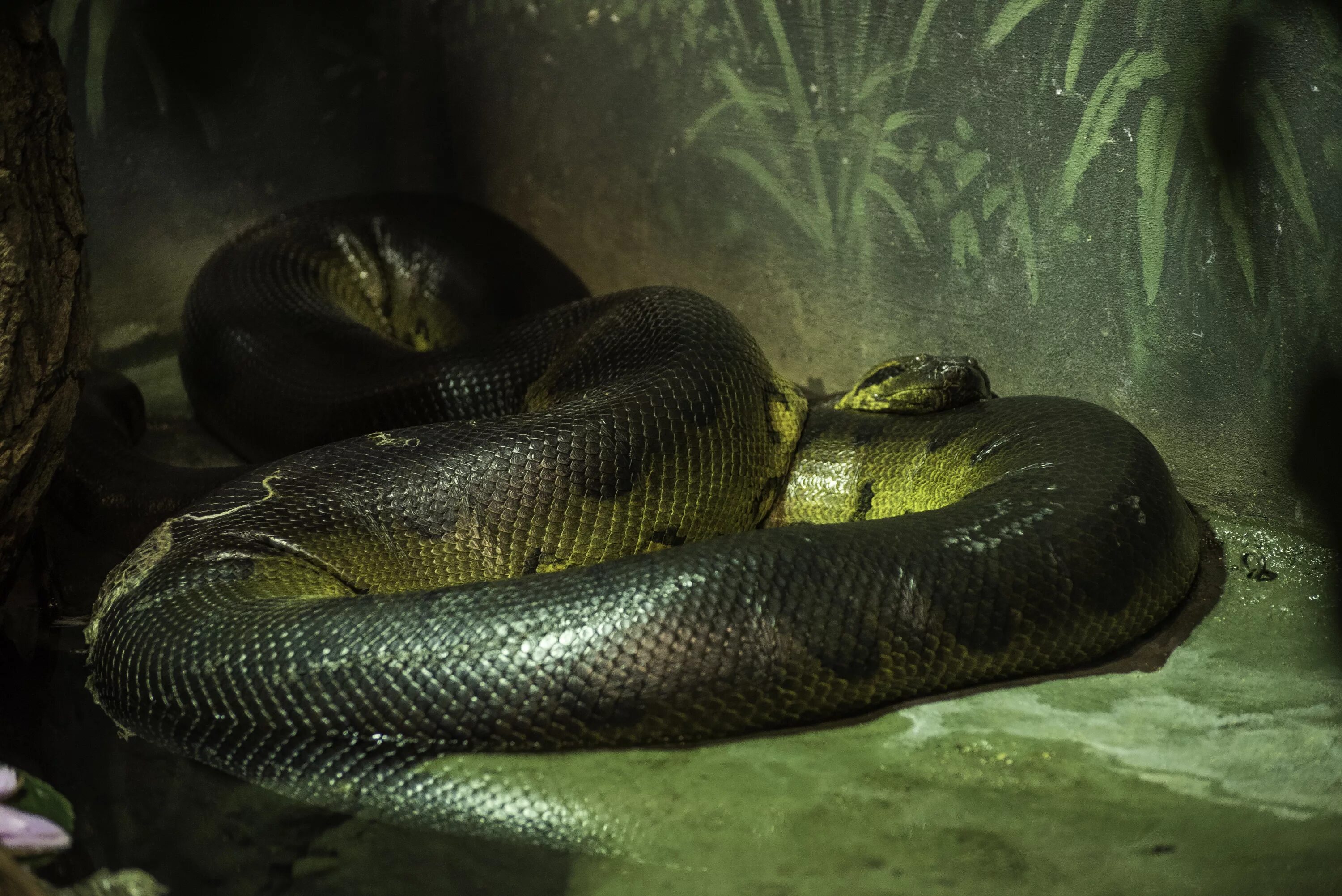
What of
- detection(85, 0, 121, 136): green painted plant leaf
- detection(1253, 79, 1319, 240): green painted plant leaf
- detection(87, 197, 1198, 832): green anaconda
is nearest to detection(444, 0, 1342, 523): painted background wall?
detection(1253, 79, 1319, 240): green painted plant leaf

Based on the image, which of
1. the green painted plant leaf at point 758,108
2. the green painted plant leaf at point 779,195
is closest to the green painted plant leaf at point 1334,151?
the green painted plant leaf at point 779,195

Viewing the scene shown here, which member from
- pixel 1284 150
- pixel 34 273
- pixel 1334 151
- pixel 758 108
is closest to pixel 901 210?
pixel 758 108

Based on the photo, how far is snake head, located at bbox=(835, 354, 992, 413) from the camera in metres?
4.39

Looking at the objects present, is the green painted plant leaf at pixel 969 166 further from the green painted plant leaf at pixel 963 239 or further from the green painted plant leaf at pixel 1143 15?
the green painted plant leaf at pixel 1143 15

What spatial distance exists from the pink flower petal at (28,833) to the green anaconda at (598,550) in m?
0.51

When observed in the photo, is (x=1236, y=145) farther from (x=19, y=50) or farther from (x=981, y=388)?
(x=19, y=50)

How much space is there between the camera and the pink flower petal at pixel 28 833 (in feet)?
7.52

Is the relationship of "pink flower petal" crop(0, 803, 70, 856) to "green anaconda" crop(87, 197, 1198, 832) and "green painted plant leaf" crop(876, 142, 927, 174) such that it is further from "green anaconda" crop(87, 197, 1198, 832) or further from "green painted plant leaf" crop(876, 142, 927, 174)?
"green painted plant leaf" crop(876, 142, 927, 174)

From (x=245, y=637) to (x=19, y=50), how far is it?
1.85 m

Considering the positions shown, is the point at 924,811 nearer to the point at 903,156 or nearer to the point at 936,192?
the point at 936,192

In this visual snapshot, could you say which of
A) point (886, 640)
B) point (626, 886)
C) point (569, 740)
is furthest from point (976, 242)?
point (626, 886)

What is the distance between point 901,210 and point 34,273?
10.5 feet

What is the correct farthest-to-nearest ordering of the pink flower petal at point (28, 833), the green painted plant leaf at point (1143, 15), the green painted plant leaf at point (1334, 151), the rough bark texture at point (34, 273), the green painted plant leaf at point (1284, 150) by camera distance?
the green painted plant leaf at point (1143, 15) → the green painted plant leaf at point (1284, 150) → the green painted plant leaf at point (1334, 151) → the rough bark texture at point (34, 273) → the pink flower petal at point (28, 833)

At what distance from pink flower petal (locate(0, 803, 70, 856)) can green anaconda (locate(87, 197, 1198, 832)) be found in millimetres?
509
